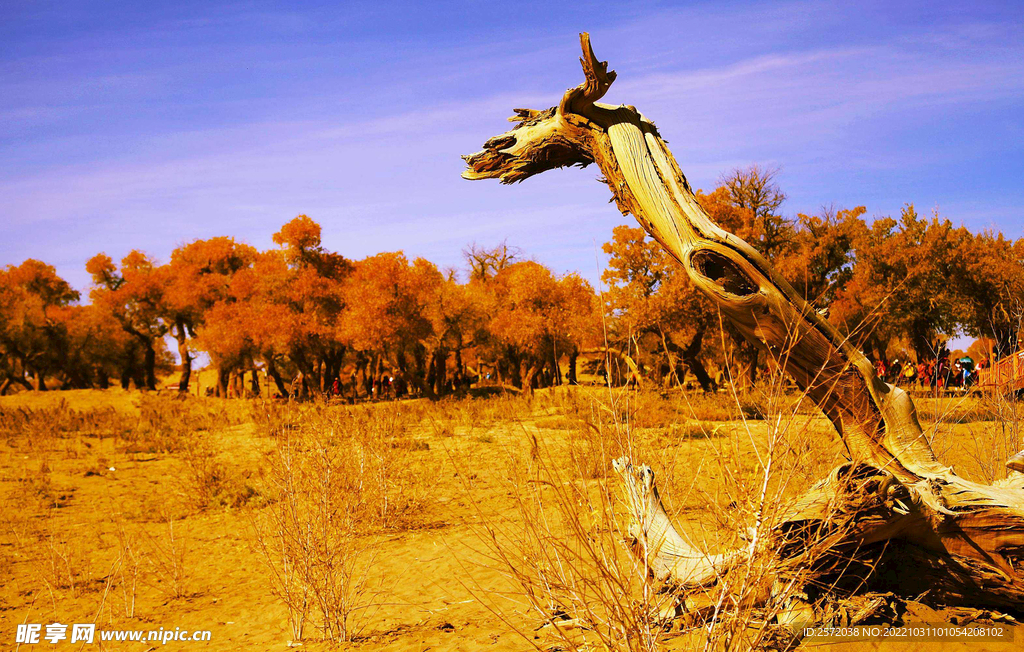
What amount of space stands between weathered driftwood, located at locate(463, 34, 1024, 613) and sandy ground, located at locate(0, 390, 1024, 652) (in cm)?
25

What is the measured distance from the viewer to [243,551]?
294 inches

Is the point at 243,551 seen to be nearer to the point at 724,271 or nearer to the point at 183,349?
the point at 724,271

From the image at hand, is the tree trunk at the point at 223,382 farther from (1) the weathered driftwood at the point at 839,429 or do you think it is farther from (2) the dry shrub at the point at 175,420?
(1) the weathered driftwood at the point at 839,429

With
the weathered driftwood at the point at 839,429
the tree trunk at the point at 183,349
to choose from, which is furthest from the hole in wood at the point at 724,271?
the tree trunk at the point at 183,349

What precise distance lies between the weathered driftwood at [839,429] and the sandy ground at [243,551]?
25 centimetres

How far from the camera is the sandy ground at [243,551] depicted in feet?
14.0

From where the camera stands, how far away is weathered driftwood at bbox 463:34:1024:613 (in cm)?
347

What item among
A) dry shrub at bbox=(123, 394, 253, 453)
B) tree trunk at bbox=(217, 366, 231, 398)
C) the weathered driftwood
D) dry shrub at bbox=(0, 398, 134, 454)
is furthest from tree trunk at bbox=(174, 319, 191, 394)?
the weathered driftwood

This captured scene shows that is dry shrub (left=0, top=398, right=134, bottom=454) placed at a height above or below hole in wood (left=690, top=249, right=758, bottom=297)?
below

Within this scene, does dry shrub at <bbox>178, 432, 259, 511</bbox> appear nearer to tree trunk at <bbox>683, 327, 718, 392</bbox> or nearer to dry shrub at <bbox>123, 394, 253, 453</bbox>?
dry shrub at <bbox>123, 394, 253, 453</bbox>

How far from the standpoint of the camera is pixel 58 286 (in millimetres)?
37688

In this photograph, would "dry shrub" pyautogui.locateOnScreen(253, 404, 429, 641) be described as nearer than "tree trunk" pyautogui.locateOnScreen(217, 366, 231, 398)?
Yes

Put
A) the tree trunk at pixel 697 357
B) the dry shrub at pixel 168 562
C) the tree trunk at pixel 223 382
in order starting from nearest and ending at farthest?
1. the dry shrub at pixel 168 562
2. the tree trunk at pixel 697 357
3. the tree trunk at pixel 223 382

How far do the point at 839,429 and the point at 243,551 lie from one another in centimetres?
648
